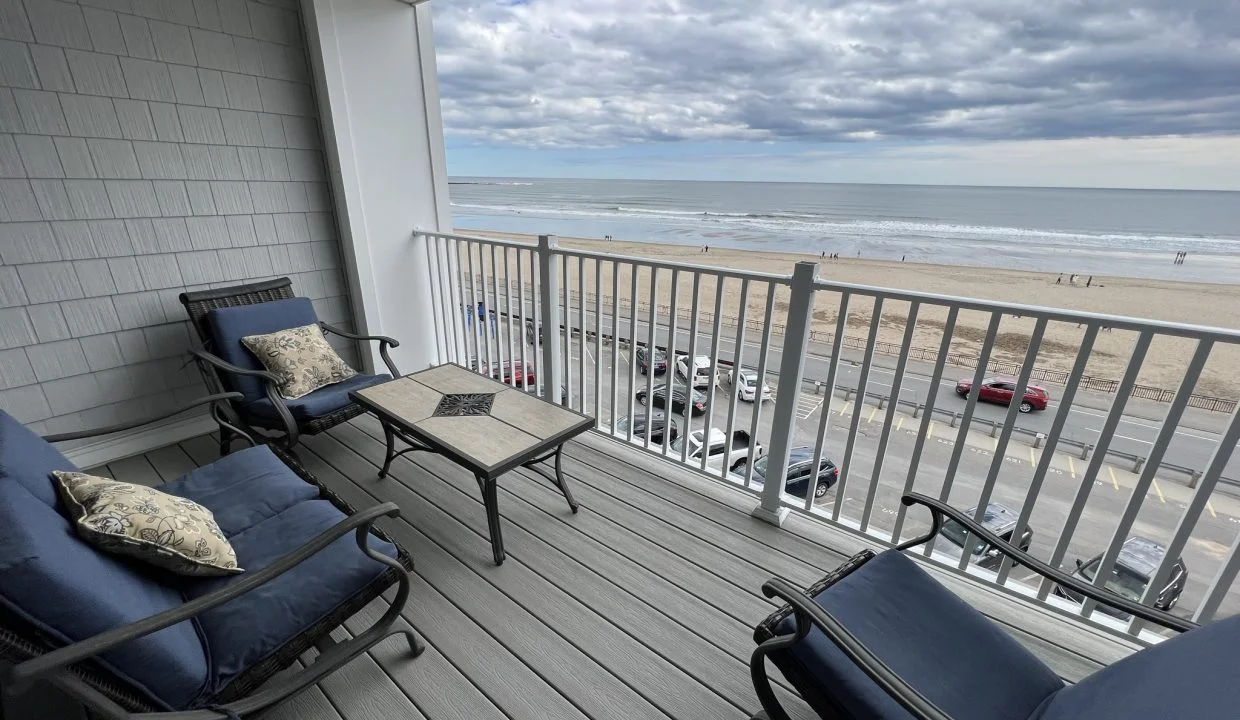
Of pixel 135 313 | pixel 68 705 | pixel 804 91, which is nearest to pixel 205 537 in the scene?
pixel 68 705

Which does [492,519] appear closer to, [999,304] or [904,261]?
[999,304]

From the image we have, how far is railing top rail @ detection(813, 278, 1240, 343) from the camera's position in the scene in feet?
4.53

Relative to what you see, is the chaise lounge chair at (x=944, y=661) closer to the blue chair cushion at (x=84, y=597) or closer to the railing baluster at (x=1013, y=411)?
the railing baluster at (x=1013, y=411)

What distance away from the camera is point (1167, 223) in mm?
21484

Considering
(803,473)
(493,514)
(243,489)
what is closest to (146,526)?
(243,489)

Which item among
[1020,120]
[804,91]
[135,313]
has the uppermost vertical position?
[804,91]

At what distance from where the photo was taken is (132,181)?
258 centimetres

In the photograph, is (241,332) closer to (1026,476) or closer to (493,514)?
(493,514)

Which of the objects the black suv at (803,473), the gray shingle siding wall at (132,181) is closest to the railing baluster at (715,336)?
the gray shingle siding wall at (132,181)

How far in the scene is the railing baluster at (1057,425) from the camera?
154cm

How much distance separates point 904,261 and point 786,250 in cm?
388

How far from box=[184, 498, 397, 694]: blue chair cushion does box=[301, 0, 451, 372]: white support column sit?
2.34m

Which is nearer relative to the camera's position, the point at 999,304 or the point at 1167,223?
the point at 999,304

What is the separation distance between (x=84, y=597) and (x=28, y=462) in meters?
0.60
